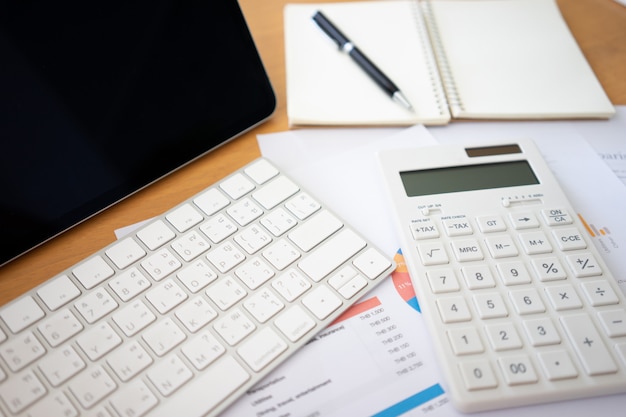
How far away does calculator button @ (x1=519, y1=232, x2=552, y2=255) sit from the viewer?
1.39 feet

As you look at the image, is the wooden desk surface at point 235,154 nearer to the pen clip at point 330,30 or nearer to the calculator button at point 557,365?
the pen clip at point 330,30

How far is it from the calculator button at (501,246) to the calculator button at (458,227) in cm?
2

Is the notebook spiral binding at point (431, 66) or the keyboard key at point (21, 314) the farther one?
the notebook spiral binding at point (431, 66)

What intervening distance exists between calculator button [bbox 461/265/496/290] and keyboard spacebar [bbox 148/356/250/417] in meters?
0.20

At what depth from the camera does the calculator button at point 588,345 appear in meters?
0.36

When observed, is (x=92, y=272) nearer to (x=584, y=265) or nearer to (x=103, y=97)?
(x=103, y=97)

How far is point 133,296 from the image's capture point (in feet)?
1.31

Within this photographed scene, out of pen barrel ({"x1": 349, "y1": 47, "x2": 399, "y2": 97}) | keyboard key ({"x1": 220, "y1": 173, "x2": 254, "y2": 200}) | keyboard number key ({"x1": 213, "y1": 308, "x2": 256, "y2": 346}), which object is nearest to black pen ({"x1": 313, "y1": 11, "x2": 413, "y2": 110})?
pen barrel ({"x1": 349, "y1": 47, "x2": 399, "y2": 97})

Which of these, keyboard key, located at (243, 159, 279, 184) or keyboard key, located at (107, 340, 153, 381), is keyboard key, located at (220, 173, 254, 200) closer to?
keyboard key, located at (243, 159, 279, 184)

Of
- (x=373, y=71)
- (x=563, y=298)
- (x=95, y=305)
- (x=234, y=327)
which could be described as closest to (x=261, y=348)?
(x=234, y=327)

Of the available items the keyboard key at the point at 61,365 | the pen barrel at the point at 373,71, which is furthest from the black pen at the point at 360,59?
the keyboard key at the point at 61,365

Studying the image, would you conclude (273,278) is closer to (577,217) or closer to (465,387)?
(465,387)

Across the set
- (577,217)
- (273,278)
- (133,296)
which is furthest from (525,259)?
(133,296)

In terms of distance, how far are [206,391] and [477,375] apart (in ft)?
0.65
